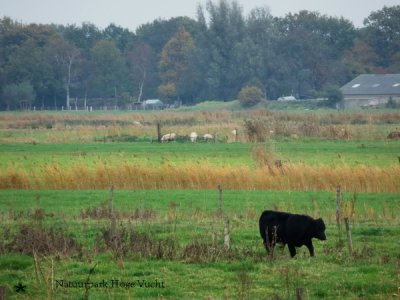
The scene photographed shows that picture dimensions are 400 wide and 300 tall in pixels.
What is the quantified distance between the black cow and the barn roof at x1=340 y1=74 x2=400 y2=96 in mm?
97631

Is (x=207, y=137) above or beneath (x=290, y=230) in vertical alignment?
beneath

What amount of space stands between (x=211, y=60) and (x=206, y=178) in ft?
329

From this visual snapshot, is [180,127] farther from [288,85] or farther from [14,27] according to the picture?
[14,27]

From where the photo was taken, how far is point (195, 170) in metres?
31.5

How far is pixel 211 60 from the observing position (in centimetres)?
13025

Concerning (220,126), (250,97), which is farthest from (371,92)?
(220,126)

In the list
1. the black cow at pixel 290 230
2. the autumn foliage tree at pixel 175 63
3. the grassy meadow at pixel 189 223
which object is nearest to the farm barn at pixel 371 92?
the autumn foliage tree at pixel 175 63

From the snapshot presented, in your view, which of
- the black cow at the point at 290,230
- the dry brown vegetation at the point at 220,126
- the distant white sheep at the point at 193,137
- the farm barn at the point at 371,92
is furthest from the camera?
the farm barn at the point at 371,92

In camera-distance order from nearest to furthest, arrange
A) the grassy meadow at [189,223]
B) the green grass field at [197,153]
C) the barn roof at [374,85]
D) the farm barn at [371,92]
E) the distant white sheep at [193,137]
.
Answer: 1. the grassy meadow at [189,223]
2. the green grass field at [197,153]
3. the distant white sheep at [193,137]
4. the farm barn at [371,92]
5. the barn roof at [374,85]

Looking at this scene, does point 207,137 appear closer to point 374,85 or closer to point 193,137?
point 193,137

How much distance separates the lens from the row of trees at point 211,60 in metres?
128

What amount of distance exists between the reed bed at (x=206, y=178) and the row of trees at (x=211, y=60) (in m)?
88.6

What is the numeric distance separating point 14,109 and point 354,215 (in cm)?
11054

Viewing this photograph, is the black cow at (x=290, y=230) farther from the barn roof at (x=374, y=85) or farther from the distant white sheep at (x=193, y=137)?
the barn roof at (x=374, y=85)
